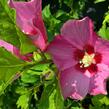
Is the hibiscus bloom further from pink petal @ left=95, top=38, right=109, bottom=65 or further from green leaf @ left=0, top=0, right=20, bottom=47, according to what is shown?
green leaf @ left=0, top=0, right=20, bottom=47

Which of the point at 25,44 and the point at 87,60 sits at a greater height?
the point at 25,44

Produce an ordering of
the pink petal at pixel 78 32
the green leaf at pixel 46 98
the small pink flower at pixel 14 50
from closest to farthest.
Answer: the pink petal at pixel 78 32 → the small pink flower at pixel 14 50 → the green leaf at pixel 46 98

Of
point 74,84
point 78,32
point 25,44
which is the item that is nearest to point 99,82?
point 74,84

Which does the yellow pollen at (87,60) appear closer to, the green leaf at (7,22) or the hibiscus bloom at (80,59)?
the hibiscus bloom at (80,59)

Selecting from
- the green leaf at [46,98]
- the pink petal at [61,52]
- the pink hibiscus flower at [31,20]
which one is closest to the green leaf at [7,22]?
the pink hibiscus flower at [31,20]

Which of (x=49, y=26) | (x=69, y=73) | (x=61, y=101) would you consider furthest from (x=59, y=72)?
(x=49, y=26)

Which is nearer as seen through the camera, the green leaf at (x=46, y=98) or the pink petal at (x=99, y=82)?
the pink petal at (x=99, y=82)

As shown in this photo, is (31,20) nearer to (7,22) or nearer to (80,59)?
(7,22)

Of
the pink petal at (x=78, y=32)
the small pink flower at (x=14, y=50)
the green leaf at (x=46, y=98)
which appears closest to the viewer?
the pink petal at (x=78, y=32)
